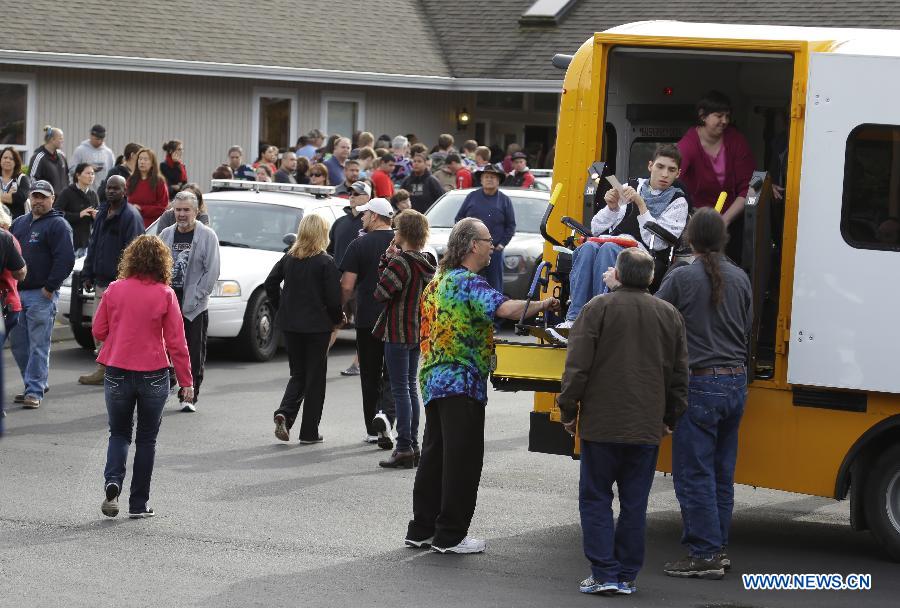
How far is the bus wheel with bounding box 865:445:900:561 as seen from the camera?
326 inches

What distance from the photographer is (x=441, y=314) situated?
8.21m

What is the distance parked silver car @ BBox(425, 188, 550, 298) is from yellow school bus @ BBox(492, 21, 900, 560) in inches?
393

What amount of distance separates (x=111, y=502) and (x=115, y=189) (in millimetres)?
5474

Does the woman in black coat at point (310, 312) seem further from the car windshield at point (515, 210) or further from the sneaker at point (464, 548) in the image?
the car windshield at point (515, 210)

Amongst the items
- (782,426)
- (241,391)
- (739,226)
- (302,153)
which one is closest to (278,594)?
(782,426)

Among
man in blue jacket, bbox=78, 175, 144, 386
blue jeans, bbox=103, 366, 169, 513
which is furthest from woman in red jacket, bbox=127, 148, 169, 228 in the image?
blue jeans, bbox=103, 366, 169, 513

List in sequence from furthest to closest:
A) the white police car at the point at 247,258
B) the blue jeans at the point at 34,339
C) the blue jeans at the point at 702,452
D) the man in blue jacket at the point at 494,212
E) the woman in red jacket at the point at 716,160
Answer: the man in blue jacket at the point at 494,212 → the white police car at the point at 247,258 → the blue jeans at the point at 34,339 → the woman in red jacket at the point at 716,160 → the blue jeans at the point at 702,452

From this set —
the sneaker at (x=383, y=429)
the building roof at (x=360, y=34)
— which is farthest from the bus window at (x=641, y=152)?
the building roof at (x=360, y=34)

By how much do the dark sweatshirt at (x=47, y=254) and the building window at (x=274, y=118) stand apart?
46.4ft

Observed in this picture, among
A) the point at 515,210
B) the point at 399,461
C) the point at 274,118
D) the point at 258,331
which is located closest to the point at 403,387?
the point at 399,461

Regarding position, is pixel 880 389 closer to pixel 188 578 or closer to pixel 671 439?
pixel 671 439

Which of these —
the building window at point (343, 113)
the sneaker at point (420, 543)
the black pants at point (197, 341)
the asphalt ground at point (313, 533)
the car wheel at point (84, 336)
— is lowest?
the asphalt ground at point (313, 533)

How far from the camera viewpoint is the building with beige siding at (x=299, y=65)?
23938 mm

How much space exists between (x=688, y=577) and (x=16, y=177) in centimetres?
1242
